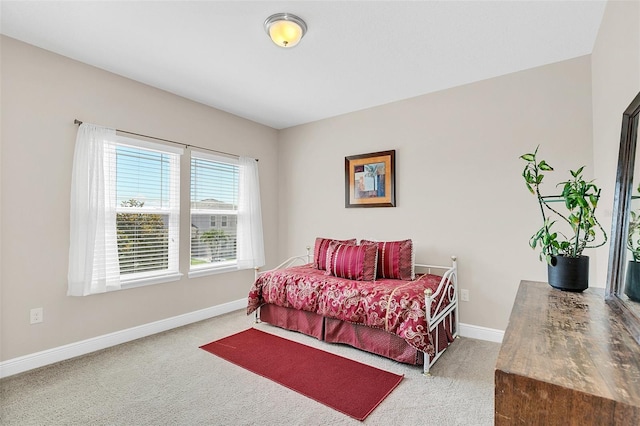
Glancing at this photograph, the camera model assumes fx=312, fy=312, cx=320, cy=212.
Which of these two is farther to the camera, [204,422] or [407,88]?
[407,88]

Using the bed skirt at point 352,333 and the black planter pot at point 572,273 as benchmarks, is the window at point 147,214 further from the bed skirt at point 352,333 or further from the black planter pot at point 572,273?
the black planter pot at point 572,273

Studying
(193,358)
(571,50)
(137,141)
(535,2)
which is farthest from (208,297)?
(571,50)

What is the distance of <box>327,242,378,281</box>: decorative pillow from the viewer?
10.2 feet

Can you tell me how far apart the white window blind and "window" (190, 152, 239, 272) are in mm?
240

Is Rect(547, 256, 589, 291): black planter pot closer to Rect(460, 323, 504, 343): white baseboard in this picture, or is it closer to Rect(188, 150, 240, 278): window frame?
Rect(460, 323, 504, 343): white baseboard

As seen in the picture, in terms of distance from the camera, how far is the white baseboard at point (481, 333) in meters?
2.97

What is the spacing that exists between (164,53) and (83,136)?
3.35 ft

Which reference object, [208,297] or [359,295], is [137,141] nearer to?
[208,297]

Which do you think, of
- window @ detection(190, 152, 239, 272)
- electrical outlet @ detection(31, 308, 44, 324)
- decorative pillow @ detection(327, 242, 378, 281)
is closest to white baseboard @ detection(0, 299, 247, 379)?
electrical outlet @ detection(31, 308, 44, 324)

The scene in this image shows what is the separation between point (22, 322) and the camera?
7.96 feet

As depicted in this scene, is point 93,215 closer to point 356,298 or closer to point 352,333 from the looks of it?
point 356,298

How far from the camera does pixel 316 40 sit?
2385 millimetres

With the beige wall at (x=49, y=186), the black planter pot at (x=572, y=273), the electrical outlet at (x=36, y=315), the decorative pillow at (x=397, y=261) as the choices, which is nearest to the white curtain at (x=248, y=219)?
the beige wall at (x=49, y=186)

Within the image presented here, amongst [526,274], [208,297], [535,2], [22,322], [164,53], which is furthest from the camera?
[208,297]
